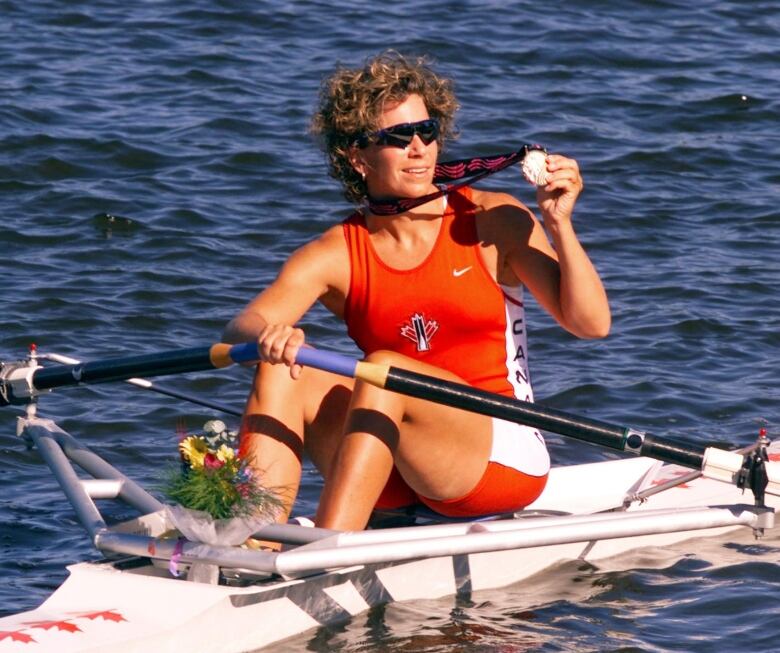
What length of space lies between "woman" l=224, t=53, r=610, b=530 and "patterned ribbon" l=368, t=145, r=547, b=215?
33mm

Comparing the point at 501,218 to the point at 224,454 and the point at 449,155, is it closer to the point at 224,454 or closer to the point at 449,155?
the point at 224,454

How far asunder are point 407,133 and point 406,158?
0.08m

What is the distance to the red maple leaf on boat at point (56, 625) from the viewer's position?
3.80m

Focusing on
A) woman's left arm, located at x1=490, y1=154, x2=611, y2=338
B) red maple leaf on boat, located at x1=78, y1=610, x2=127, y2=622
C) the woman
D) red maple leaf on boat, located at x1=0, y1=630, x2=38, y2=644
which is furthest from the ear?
red maple leaf on boat, located at x1=0, y1=630, x2=38, y2=644

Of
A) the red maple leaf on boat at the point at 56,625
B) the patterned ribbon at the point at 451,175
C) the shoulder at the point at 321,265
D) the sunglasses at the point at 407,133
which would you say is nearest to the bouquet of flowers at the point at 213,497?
the red maple leaf on boat at the point at 56,625

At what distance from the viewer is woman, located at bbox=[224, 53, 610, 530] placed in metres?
4.30

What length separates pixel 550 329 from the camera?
745 cm

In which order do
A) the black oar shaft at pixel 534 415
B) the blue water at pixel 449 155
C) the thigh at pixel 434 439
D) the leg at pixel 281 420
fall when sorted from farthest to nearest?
the blue water at pixel 449 155 → the leg at pixel 281 420 → the thigh at pixel 434 439 → the black oar shaft at pixel 534 415

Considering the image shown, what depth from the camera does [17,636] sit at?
12.3ft

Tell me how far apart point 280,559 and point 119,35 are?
837cm

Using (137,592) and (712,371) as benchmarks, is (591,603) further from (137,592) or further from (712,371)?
(712,371)

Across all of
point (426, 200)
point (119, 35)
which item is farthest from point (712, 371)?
point (119, 35)

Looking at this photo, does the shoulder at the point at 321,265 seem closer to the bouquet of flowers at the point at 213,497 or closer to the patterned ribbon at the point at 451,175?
the patterned ribbon at the point at 451,175

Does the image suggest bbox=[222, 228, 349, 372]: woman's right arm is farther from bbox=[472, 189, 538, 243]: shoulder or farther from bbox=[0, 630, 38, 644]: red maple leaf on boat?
bbox=[0, 630, 38, 644]: red maple leaf on boat
